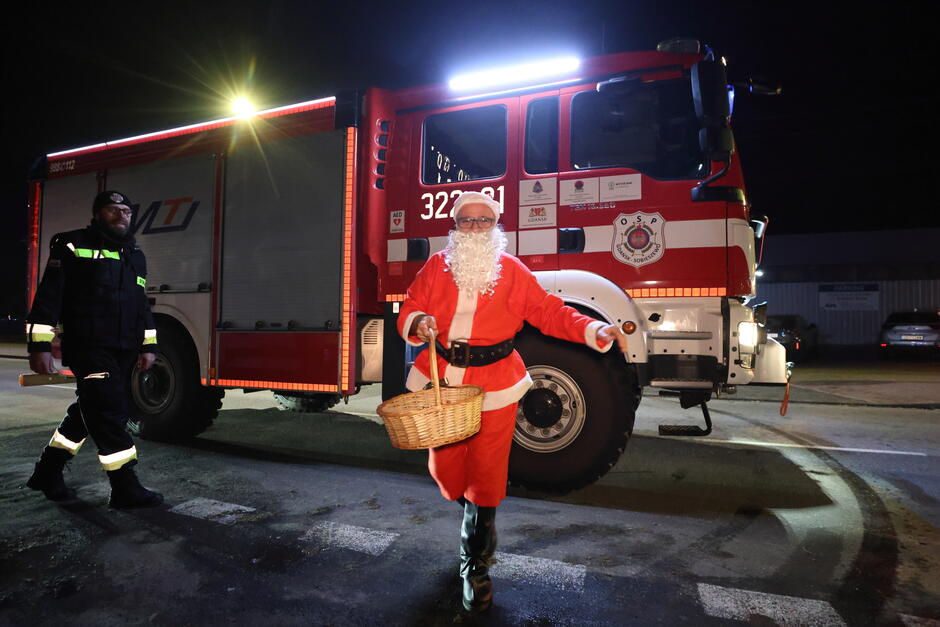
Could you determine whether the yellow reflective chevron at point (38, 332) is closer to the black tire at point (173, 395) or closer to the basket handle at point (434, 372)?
the black tire at point (173, 395)

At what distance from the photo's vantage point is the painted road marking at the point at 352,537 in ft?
9.65

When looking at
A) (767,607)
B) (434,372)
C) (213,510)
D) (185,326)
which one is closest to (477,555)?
(434,372)

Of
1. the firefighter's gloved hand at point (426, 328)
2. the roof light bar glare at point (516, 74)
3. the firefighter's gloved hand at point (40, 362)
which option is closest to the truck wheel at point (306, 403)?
the firefighter's gloved hand at point (40, 362)

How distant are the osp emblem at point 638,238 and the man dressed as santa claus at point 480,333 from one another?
1451 millimetres

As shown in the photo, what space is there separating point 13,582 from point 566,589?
2378 millimetres

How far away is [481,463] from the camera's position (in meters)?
2.54

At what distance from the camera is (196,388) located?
17.3 ft

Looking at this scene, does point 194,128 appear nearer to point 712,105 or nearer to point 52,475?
point 52,475

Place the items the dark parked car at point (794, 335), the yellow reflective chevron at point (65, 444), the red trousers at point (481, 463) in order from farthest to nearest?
1. the dark parked car at point (794, 335)
2. the yellow reflective chevron at point (65, 444)
3. the red trousers at point (481, 463)

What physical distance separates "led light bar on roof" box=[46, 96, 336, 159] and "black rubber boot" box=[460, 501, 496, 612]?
3.53 meters

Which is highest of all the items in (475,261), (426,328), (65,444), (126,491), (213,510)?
(475,261)

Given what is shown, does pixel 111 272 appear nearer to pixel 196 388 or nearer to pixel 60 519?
pixel 60 519

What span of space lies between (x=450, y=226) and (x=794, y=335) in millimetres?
14768

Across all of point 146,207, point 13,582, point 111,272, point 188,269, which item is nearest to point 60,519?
point 13,582
